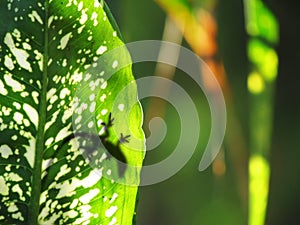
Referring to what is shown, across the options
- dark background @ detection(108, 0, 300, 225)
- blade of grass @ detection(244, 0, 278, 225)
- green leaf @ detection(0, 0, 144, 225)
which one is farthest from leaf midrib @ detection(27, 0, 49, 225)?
dark background @ detection(108, 0, 300, 225)

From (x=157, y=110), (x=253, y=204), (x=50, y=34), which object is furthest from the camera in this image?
(x=157, y=110)

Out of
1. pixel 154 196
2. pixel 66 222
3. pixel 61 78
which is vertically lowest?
pixel 154 196

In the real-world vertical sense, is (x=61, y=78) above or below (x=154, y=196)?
above

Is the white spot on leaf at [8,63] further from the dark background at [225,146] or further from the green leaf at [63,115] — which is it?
the dark background at [225,146]

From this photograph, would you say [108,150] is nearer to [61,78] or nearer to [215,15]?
[61,78]

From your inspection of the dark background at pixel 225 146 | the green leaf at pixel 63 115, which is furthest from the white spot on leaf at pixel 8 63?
the dark background at pixel 225 146

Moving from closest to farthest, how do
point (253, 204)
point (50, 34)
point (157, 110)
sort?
point (50, 34) → point (253, 204) → point (157, 110)

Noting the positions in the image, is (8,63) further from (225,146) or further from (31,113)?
(225,146)

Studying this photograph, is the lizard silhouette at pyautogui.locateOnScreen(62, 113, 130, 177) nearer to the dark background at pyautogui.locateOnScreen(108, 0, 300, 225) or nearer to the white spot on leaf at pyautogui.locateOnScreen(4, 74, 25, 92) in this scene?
the white spot on leaf at pyautogui.locateOnScreen(4, 74, 25, 92)

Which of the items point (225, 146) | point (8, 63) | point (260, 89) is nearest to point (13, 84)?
point (8, 63)

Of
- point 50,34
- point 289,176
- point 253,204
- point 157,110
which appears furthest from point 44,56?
point 289,176
